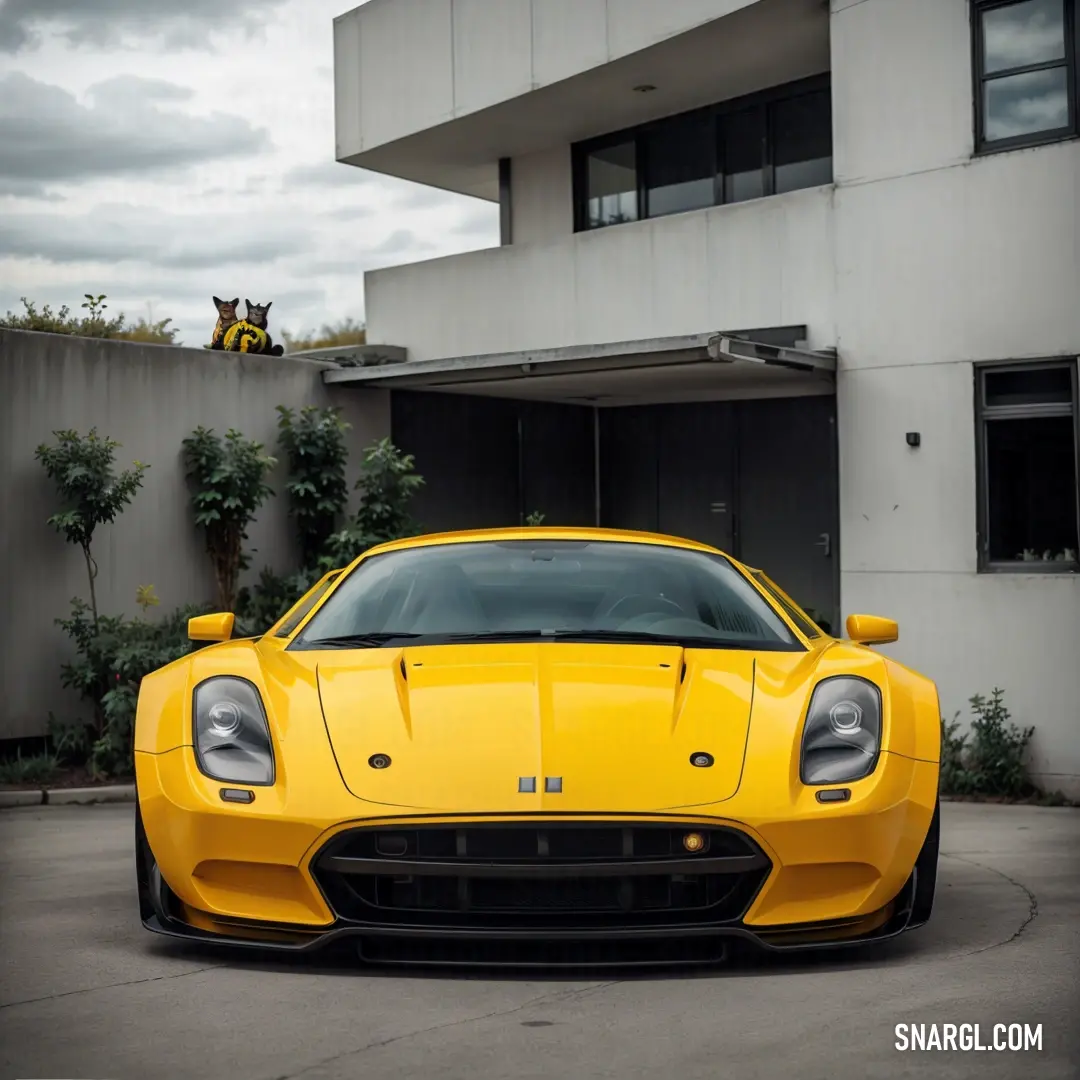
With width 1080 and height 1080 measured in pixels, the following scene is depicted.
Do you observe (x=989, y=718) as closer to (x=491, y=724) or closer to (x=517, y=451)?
(x=517, y=451)

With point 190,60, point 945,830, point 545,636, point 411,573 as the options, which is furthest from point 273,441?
point 545,636

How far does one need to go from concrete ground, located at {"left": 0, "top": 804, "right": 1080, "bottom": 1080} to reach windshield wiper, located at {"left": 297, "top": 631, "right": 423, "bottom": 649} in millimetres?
1055

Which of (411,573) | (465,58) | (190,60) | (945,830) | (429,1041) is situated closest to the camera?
(429,1041)

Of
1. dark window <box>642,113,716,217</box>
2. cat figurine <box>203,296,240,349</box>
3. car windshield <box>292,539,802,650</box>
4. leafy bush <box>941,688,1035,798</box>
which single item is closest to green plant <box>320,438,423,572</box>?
cat figurine <box>203,296,240,349</box>

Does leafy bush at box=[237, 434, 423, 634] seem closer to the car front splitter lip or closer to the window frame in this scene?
the window frame

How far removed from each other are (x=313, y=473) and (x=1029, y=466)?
593cm

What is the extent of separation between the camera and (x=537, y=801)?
4.04 metres

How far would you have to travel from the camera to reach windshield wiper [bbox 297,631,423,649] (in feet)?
16.5

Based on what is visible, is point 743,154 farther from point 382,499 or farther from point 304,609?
point 304,609

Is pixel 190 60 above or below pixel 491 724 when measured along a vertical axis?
above

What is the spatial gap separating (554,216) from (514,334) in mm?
2028

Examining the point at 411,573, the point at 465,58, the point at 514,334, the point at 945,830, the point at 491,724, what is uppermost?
the point at 465,58

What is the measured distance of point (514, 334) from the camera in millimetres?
15836

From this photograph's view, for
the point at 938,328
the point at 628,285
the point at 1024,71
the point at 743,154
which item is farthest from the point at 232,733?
the point at 743,154
